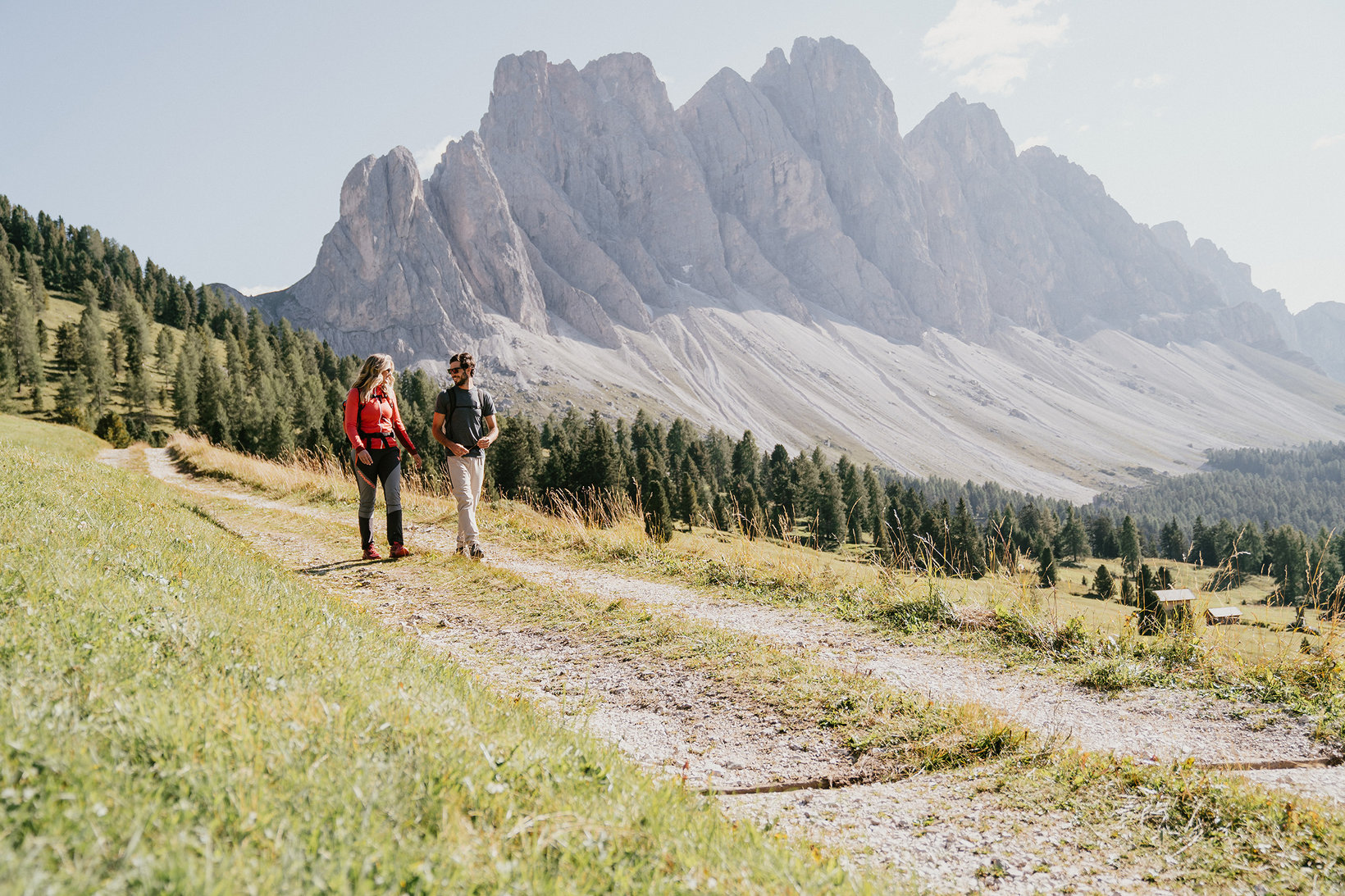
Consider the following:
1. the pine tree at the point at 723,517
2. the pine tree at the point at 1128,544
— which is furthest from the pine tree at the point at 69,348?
the pine tree at the point at 1128,544

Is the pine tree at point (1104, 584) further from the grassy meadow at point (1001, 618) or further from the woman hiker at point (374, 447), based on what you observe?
the woman hiker at point (374, 447)

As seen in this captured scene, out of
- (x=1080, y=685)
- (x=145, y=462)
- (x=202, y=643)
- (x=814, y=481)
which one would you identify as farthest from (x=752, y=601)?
(x=814, y=481)

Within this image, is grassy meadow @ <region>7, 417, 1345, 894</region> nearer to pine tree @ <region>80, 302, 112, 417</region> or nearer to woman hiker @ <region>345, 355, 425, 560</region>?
woman hiker @ <region>345, 355, 425, 560</region>

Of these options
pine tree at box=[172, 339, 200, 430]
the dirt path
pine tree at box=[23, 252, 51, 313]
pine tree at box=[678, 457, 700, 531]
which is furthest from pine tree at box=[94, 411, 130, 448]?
the dirt path

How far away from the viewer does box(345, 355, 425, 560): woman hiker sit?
37.6ft

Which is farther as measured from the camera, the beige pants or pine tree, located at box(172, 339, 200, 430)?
pine tree, located at box(172, 339, 200, 430)

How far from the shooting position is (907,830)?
402cm

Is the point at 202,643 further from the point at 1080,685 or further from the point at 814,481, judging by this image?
the point at 814,481

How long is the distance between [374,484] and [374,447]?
70 centimetres

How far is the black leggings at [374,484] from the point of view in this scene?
11570 mm

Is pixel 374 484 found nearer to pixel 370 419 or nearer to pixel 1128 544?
pixel 370 419

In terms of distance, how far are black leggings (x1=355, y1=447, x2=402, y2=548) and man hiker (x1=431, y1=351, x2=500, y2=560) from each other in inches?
38.2

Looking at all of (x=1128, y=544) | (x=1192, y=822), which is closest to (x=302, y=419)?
Result: (x=1192, y=822)

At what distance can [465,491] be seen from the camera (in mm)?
12000
